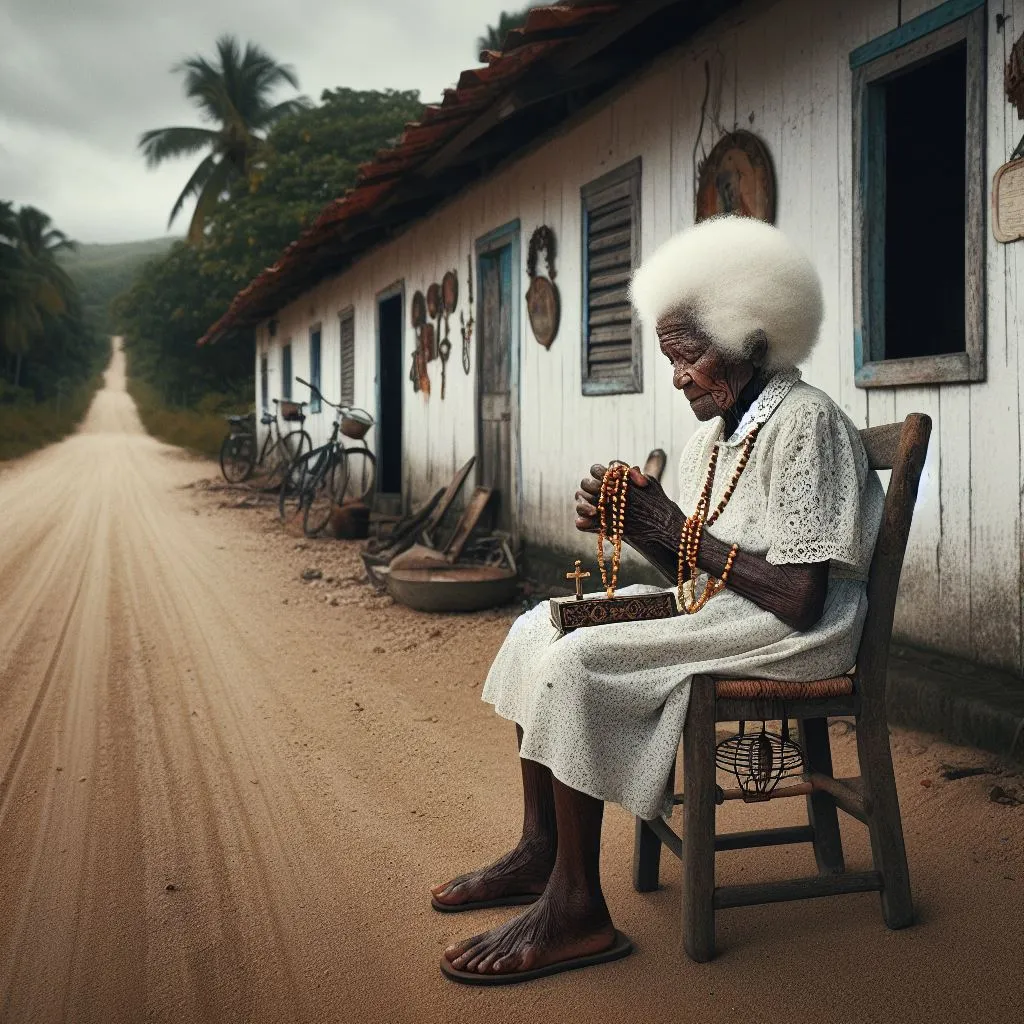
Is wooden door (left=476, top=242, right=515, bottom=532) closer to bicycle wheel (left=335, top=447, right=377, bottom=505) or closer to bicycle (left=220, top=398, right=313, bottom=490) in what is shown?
bicycle wheel (left=335, top=447, right=377, bottom=505)

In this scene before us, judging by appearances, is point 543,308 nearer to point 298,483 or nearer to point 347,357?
point 298,483

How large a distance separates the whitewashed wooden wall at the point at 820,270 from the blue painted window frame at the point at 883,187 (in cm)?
5

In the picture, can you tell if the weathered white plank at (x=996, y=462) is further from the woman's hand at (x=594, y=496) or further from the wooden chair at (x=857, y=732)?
the woman's hand at (x=594, y=496)

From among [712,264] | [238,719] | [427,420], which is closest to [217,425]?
[427,420]

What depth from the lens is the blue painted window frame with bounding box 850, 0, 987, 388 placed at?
3570mm

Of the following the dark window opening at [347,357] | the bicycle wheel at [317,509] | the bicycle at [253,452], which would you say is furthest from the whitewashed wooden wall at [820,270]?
the bicycle at [253,452]

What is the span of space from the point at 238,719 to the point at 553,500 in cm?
348

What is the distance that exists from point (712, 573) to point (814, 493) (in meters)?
0.27

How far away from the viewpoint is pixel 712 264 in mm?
2139

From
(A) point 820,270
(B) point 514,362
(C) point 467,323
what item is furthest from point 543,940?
(C) point 467,323

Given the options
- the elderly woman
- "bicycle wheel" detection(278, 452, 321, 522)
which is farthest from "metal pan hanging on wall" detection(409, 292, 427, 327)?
the elderly woman

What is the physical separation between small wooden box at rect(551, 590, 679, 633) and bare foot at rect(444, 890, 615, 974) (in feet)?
1.96

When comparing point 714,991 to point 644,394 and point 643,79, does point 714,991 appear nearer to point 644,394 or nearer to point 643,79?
point 644,394

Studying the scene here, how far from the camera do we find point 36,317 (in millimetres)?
38500
